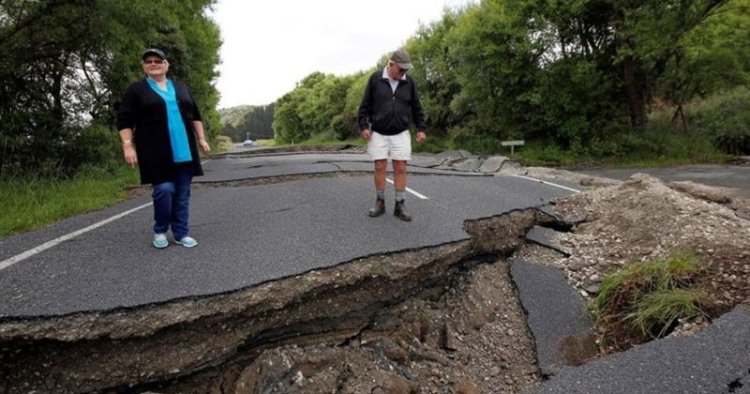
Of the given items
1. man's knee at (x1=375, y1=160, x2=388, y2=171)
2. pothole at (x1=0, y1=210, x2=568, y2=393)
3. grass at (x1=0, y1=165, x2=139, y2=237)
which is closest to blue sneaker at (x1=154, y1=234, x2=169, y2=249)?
pothole at (x1=0, y1=210, x2=568, y2=393)

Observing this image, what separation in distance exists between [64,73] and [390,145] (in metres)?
9.96

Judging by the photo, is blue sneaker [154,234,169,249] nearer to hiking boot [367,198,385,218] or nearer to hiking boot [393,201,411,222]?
hiking boot [367,198,385,218]

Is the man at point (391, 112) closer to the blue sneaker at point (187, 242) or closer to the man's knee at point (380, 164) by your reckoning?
the man's knee at point (380, 164)

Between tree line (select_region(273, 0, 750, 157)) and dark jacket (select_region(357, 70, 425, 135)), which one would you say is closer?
dark jacket (select_region(357, 70, 425, 135))

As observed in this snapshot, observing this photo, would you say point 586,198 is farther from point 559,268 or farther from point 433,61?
point 433,61

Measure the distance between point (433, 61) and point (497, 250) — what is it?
74.7 ft

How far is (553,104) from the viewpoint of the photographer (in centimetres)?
1748

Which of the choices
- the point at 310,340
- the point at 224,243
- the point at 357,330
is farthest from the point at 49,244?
the point at 357,330

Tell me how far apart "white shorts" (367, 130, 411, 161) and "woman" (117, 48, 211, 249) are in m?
1.90

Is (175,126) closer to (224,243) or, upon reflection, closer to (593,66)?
(224,243)

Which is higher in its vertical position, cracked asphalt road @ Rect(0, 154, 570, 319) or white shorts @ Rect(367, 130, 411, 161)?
white shorts @ Rect(367, 130, 411, 161)

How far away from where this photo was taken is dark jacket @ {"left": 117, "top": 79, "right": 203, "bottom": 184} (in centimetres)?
359

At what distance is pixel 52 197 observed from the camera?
6660 millimetres

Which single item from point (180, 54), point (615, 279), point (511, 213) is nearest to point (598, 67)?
point (511, 213)
